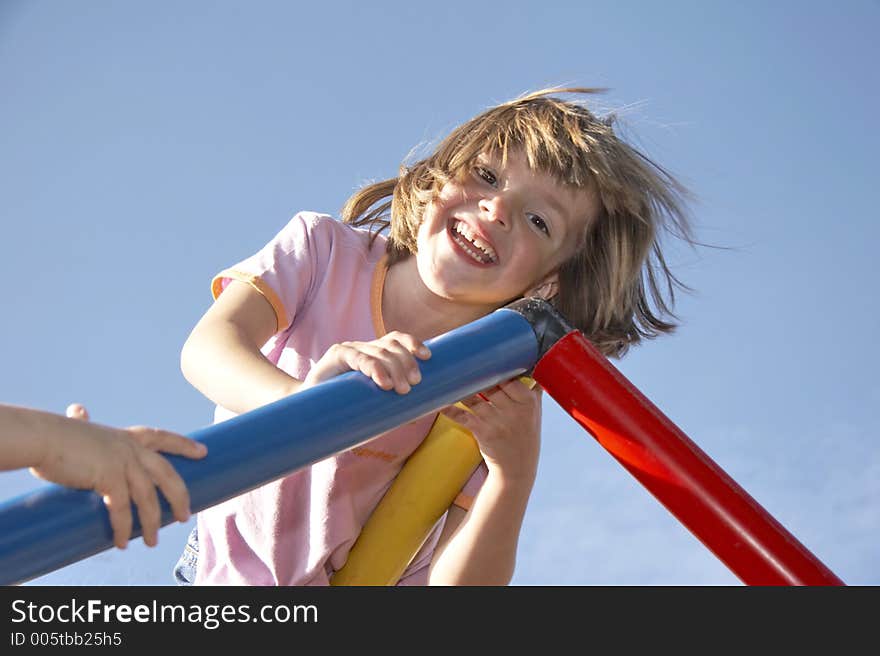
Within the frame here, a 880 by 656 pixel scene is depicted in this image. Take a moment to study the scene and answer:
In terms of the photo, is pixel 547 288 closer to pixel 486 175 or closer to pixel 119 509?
pixel 486 175

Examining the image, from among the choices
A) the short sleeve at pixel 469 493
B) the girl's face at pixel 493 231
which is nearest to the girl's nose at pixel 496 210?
the girl's face at pixel 493 231

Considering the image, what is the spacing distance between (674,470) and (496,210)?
0.52m

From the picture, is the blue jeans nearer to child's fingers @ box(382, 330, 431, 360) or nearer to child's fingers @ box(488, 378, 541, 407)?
child's fingers @ box(488, 378, 541, 407)

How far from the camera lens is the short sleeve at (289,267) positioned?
113cm

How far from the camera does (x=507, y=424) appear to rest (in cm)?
99

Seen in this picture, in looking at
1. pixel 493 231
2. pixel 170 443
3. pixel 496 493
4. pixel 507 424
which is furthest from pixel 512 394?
pixel 170 443

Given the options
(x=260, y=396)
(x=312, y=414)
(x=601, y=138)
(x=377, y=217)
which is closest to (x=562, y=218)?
(x=601, y=138)

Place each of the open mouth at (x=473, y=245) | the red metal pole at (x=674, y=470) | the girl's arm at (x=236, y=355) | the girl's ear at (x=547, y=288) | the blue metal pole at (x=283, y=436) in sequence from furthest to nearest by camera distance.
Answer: the girl's ear at (x=547, y=288)
the open mouth at (x=473, y=245)
the girl's arm at (x=236, y=355)
the red metal pole at (x=674, y=470)
the blue metal pole at (x=283, y=436)

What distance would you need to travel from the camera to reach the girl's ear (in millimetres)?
1367

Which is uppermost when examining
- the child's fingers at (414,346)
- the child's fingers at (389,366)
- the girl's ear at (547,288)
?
the girl's ear at (547,288)

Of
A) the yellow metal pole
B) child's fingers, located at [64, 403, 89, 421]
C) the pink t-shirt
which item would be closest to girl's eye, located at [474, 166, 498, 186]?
the pink t-shirt

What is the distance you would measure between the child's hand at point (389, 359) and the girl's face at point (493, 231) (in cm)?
45

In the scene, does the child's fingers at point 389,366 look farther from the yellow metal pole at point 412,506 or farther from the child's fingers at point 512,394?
the yellow metal pole at point 412,506
